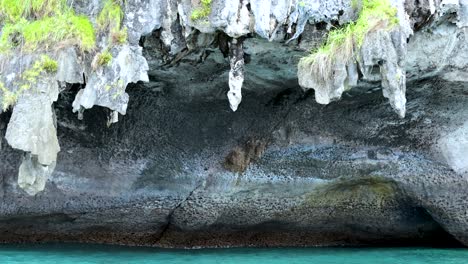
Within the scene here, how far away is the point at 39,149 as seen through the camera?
5367mm

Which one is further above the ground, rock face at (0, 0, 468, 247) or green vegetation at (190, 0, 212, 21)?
green vegetation at (190, 0, 212, 21)

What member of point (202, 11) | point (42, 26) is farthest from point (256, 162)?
point (42, 26)

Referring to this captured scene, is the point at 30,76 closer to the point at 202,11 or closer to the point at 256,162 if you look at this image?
the point at 202,11

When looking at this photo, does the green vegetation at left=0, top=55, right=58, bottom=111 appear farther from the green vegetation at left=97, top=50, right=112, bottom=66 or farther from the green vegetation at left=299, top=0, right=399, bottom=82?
the green vegetation at left=299, top=0, right=399, bottom=82

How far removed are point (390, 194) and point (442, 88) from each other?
5.92ft

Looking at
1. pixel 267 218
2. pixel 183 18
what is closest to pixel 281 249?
pixel 267 218

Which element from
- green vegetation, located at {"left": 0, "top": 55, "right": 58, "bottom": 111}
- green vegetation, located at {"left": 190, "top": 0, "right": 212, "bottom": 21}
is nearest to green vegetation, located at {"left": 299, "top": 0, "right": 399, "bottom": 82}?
green vegetation, located at {"left": 190, "top": 0, "right": 212, "bottom": 21}

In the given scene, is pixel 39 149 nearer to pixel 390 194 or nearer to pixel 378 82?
pixel 378 82

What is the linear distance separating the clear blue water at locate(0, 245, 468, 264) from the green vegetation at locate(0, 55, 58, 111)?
2.41 m

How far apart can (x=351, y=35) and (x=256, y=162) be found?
3052 millimetres

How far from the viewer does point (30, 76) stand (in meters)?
5.59

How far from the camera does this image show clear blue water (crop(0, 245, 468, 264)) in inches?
296

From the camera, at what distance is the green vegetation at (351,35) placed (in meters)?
Result: 5.38

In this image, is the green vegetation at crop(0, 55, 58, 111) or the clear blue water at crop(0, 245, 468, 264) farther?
the clear blue water at crop(0, 245, 468, 264)
